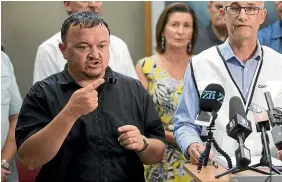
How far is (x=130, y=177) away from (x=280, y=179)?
62cm

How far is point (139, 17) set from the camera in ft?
12.0

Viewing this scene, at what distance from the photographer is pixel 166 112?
9.44 feet

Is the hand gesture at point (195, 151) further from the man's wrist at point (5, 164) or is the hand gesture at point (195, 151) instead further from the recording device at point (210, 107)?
the man's wrist at point (5, 164)

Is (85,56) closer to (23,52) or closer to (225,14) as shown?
(225,14)

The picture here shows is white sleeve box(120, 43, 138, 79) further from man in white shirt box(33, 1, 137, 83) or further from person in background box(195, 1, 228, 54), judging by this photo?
person in background box(195, 1, 228, 54)

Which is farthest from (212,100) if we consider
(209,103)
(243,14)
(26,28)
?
(26,28)

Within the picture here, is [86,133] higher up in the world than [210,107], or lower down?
lower down

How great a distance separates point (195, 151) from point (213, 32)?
1731 mm

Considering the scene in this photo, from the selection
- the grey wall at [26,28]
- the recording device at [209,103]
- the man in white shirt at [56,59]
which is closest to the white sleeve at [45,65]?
the man in white shirt at [56,59]

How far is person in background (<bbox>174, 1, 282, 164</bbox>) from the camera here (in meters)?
2.04

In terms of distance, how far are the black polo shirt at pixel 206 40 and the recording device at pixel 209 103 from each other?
171 centimetres

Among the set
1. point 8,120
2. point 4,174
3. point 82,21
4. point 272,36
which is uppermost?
point 82,21

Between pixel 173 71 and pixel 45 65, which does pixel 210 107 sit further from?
pixel 45 65

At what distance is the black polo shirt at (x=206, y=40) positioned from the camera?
133 inches
